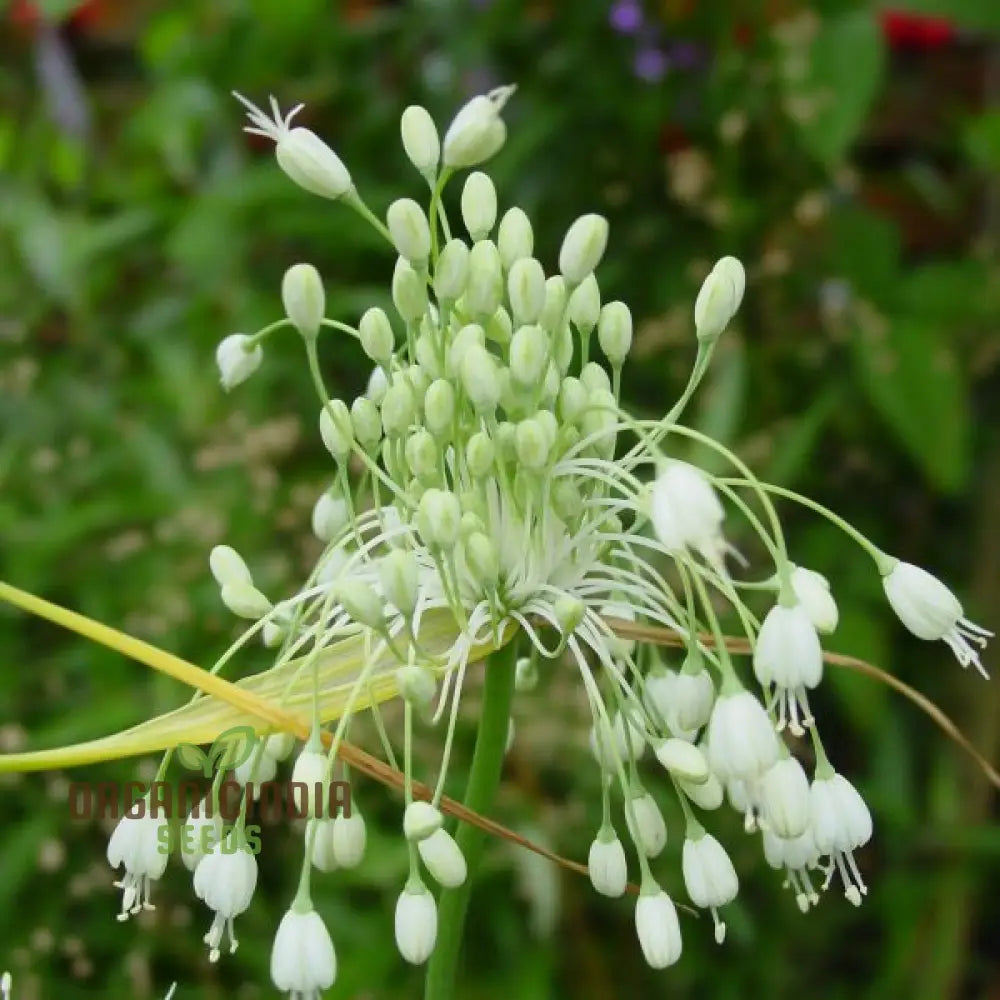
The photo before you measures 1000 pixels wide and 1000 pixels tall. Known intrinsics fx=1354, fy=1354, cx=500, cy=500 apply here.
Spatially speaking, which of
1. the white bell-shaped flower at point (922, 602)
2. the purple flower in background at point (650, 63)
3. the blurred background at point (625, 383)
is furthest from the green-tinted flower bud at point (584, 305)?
the purple flower in background at point (650, 63)

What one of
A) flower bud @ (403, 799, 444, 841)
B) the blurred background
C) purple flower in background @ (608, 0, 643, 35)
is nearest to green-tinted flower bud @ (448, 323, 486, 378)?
flower bud @ (403, 799, 444, 841)

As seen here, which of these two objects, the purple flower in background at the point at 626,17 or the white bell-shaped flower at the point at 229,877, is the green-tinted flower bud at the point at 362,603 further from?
the purple flower in background at the point at 626,17

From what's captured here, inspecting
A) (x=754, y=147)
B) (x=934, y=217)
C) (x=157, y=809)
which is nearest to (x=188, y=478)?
(x=754, y=147)

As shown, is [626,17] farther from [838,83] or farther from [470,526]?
[470,526]

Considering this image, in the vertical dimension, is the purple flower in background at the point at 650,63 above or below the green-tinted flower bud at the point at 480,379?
below

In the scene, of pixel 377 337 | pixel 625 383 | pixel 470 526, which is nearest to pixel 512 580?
pixel 470 526

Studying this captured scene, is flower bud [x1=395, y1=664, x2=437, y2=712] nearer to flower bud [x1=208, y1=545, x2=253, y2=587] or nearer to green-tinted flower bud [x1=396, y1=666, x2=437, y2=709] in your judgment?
green-tinted flower bud [x1=396, y1=666, x2=437, y2=709]
